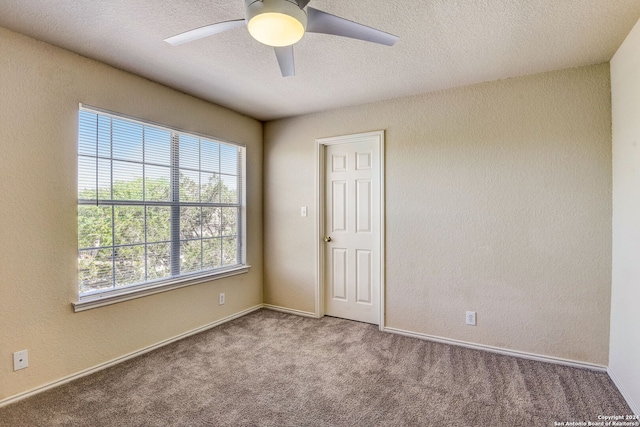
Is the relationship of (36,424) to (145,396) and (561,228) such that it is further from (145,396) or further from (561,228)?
(561,228)

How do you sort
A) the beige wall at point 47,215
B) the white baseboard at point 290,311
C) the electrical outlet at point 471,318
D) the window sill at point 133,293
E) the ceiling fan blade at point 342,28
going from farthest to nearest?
the white baseboard at point 290,311 → the electrical outlet at point 471,318 → the window sill at point 133,293 → the beige wall at point 47,215 → the ceiling fan blade at point 342,28

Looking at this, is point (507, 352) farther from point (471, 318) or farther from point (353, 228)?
point (353, 228)

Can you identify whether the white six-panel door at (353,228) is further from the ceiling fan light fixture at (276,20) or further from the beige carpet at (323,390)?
the ceiling fan light fixture at (276,20)

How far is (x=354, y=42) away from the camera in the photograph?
85.6 inches

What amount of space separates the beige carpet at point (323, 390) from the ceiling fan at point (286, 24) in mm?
2090

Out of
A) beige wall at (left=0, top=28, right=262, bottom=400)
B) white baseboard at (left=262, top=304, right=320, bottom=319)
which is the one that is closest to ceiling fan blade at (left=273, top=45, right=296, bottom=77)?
beige wall at (left=0, top=28, right=262, bottom=400)

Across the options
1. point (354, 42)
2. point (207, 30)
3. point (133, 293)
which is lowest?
point (133, 293)

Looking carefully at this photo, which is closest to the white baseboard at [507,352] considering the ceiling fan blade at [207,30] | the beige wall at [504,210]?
the beige wall at [504,210]

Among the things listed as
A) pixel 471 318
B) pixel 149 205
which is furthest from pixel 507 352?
pixel 149 205

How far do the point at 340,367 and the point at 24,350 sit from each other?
7.19ft

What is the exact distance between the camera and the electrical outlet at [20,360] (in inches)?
81.0

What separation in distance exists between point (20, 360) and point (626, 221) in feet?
13.6

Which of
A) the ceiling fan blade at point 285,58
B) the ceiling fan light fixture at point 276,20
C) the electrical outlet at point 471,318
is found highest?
the ceiling fan blade at point 285,58

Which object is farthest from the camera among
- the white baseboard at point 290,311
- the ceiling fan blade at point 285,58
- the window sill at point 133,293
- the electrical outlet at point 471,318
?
the white baseboard at point 290,311
